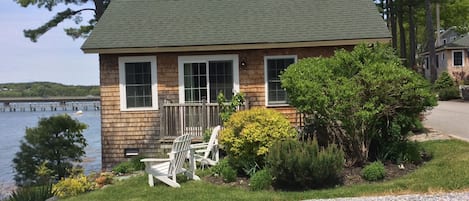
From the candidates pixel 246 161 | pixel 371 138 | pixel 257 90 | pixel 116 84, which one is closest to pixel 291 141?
pixel 246 161

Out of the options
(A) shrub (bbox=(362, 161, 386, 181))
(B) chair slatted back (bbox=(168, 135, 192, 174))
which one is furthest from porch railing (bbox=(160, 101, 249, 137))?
(A) shrub (bbox=(362, 161, 386, 181))

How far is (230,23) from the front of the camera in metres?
14.5

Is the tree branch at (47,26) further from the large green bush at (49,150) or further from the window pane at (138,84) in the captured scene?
→ the window pane at (138,84)

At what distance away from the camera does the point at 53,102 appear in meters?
99.9

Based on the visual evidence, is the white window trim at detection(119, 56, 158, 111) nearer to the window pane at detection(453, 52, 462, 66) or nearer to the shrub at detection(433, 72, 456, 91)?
the shrub at detection(433, 72, 456, 91)

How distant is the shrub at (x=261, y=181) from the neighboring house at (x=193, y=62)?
5.55m

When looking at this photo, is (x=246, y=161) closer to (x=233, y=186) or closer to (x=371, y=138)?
(x=233, y=186)

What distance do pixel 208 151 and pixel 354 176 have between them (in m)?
3.13

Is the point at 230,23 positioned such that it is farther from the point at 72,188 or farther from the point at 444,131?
the point at 72,188

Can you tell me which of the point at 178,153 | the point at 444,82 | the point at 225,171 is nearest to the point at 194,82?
the point at 178,153

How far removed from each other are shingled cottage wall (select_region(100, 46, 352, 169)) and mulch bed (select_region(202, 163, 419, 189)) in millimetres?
4689

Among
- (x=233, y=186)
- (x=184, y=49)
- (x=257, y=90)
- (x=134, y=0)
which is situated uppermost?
(x=134, y=0)

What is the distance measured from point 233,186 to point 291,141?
1.21 meters

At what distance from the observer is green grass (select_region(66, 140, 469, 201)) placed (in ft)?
24.5
